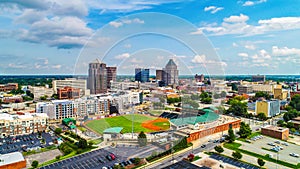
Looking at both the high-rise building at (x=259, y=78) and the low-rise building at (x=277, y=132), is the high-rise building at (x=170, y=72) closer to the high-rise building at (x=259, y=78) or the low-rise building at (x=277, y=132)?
the low-rise building at (x=277, y=132)

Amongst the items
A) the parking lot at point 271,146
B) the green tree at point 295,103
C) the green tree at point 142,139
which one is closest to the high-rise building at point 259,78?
the green tree at point 295,103

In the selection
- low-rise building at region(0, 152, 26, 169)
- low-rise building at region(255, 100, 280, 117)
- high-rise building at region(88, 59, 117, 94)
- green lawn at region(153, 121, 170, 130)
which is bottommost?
low-rise building at region(0, 152, 26, 169)

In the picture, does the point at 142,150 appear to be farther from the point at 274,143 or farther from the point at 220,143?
the point at 274,143

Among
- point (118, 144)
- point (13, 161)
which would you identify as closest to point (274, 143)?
point (118, 144)

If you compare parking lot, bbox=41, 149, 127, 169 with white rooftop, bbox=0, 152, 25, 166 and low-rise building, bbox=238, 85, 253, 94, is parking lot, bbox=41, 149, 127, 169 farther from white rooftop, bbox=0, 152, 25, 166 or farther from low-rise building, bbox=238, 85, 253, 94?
low-rise building, bbox=238, 85, 253, 94

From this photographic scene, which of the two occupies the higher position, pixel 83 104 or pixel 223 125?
pixel 83 104

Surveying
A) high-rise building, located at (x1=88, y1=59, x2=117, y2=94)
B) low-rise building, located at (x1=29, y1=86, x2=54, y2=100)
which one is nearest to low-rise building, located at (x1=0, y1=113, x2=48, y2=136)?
high-rise building, located at (x1=88, y1=59, x2=117, y2=94)

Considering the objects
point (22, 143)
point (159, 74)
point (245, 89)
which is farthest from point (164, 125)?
point (245, 89)
